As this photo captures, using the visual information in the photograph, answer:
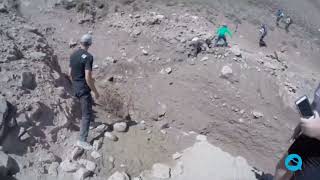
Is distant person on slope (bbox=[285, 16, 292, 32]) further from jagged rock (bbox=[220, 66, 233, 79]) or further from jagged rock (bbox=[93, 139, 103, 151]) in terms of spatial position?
jagged rock (bbox=[93, 139, 103, 151])

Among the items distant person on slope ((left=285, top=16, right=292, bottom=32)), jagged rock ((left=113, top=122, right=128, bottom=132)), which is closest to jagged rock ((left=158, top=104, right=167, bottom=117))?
jagged rock ((left=113, top=122, right=128, bottom=132))

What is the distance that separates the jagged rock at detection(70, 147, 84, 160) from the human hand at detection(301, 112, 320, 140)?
2.78m

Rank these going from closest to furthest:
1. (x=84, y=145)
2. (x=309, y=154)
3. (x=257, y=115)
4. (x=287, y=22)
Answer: (x=309, y=154), (x=84, y=145), (x=257, y=115), (x=287, y=22)

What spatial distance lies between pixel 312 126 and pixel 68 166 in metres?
2.80

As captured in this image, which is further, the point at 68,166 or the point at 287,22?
the point at 287,22

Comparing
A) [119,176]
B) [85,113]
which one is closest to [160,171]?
[119,176]

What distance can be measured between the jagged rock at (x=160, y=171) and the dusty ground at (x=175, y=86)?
17 centimetres

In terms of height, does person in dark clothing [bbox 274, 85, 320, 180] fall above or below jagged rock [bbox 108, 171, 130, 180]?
above

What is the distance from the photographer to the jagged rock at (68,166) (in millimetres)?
3613

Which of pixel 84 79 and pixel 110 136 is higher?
pixel 84 79

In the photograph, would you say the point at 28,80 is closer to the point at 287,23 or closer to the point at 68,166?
the point at 68,166

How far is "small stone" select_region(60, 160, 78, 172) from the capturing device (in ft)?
11.9

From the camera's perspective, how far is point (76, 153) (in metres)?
3.86

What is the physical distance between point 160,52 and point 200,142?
284 cm
